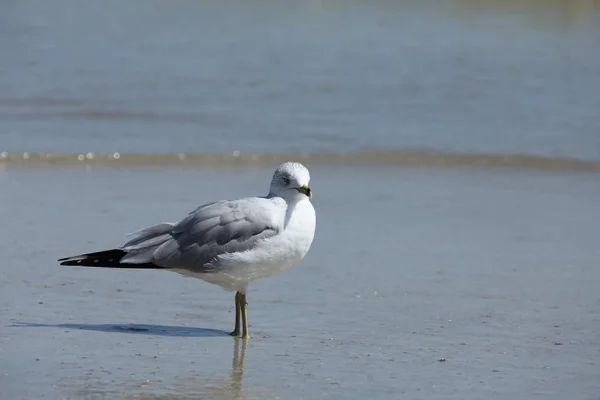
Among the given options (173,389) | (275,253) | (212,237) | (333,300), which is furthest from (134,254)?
(173,389)

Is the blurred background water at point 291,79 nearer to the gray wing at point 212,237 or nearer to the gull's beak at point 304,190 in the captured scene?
the gray wing at point 212,237

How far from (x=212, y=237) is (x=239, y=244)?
0.13m

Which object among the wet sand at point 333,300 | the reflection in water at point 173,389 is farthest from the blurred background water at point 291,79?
the reflection in water at point 173,389

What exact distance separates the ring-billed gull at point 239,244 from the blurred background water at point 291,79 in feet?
13.6

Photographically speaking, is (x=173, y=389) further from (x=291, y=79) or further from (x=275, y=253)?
(x=291, y=79)

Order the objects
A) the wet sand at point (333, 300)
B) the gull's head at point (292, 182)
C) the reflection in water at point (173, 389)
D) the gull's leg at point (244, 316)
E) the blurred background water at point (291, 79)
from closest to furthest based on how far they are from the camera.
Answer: the reflection in water at point (173, 389), the wet sand at point (333, 300), the gull's leg at point (244, 316), the gull's head at point (292, 182), the blurred background water at point (291, 79)

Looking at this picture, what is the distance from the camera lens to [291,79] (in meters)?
12.6

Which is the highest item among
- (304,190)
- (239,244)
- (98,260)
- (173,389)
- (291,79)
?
(291,79)

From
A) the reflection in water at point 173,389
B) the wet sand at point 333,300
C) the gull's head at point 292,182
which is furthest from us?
the gull's head at point 292,182

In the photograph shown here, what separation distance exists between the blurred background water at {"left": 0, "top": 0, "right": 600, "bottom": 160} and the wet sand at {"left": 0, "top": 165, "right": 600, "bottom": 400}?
5.22 ft

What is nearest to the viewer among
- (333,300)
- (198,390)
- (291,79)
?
(198,390)

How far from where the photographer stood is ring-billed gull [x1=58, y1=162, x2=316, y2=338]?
16.3 feet

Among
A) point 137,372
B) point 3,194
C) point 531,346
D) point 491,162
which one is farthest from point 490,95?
point 137,372

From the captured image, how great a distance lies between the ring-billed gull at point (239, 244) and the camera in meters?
4.98
